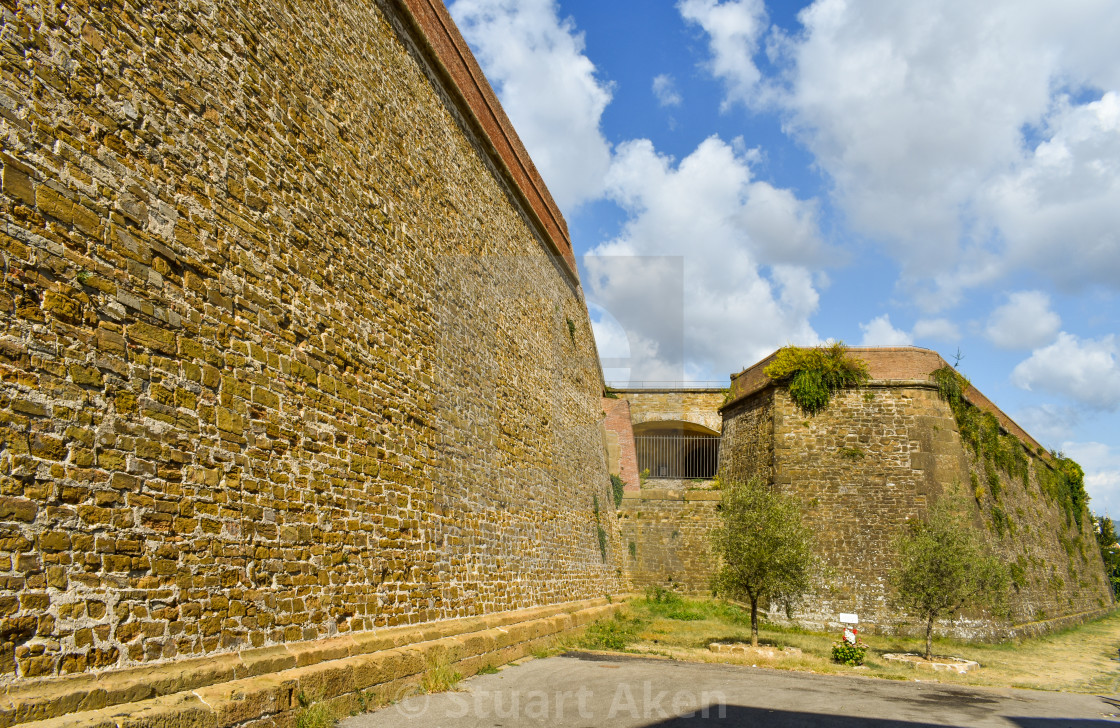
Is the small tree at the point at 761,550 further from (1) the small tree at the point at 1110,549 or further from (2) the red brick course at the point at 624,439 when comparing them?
(1) the small tree at the point at 1110,549

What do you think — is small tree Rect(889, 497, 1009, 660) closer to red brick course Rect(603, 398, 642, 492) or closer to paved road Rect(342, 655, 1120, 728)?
paved road Rect(342, 655, 1120, 728)

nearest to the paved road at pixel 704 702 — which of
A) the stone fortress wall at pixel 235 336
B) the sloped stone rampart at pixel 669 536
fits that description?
the stone fortress wall at pixel 235 336

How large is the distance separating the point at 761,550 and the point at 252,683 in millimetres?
11381

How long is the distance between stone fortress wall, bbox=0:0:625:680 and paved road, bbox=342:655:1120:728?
1.31 metres

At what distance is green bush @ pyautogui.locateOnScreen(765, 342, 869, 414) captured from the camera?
1941 cm

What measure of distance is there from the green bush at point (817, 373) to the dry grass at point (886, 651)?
20.2ft

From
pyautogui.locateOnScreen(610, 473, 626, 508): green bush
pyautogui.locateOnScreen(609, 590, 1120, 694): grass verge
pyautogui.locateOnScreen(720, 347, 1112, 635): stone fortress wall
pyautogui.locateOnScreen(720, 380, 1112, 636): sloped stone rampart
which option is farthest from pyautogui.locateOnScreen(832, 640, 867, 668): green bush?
pyautogui.locateOnScreen(610, 473, 626, 508): green bush

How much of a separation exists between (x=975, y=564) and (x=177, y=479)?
15451 mm

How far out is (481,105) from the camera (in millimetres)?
12727

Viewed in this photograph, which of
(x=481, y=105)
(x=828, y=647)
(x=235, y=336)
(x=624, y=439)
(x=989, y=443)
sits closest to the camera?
(x=235, y=336)

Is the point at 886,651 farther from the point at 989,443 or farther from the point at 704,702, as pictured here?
the point at 704,702

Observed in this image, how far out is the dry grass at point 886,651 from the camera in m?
12.3

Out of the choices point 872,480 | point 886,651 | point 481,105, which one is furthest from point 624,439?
point 481,105

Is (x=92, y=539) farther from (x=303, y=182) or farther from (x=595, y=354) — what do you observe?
(x=595, y=354)
